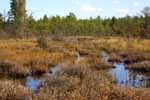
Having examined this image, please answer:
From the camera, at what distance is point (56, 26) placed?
78.2 metres

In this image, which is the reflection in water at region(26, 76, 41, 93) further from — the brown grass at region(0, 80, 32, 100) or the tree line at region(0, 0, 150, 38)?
the tree line at region(0, 0, 150, 38)

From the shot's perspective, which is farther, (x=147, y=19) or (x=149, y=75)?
(x=147, y=19)

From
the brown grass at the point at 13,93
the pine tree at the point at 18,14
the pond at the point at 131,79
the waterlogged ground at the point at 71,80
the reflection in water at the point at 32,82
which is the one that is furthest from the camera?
the pine tree at the point at 18,14

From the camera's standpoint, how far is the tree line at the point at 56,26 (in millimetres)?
59375

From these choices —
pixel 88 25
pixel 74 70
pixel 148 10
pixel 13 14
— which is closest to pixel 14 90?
pixel 74 70

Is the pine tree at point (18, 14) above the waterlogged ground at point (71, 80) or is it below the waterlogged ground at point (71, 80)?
above

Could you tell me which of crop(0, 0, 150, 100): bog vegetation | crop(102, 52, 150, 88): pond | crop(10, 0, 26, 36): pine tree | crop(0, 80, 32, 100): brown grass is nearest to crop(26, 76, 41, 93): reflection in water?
crop(0, 0, 150, 100): bog vegetation

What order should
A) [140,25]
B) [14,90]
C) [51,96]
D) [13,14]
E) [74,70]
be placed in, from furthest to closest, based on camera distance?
[140,25] < [13,14] < [74,70] < [14,90] < [51,96]

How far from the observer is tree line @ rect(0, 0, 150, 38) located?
5938cm

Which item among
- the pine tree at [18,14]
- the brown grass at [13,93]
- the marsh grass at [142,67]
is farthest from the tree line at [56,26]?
the brown grass at [13,93]

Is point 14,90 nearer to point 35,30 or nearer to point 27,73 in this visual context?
point 27,73

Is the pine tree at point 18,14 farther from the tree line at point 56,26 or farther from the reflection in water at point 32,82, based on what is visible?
the reflection in water at point 32,82

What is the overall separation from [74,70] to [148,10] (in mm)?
49928

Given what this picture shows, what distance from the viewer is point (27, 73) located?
17984mm
